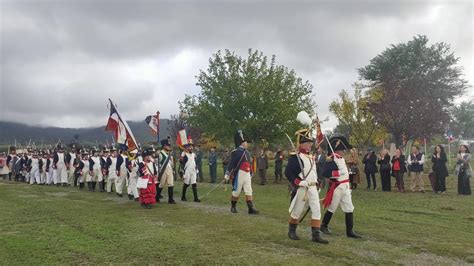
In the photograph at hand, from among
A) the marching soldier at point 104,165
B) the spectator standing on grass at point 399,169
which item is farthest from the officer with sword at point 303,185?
the marching soldier at point 104,165

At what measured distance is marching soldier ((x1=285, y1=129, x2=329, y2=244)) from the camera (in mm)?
8516

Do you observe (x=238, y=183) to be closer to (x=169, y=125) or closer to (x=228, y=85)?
(x=228, y=85)

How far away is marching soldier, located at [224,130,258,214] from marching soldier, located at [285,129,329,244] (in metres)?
3.30

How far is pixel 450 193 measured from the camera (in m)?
18.5

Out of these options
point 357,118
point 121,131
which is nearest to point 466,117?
point 357,118

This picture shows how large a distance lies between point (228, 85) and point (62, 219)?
17.1 metres

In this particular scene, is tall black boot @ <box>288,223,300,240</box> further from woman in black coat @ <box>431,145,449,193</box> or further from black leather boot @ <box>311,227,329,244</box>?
woman in black coat @ <box>431,145,449,193</box>

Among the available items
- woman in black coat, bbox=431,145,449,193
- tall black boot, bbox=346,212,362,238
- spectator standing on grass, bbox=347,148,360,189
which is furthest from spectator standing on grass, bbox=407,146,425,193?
tall black boot, bbox=346,212,362,238

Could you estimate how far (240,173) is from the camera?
40.4 feet

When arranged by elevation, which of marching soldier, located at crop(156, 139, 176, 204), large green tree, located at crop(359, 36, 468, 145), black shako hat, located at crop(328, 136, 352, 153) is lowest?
marching soldier, located at crop(156, 139, 176, 204)

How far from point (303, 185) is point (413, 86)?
2677 cm

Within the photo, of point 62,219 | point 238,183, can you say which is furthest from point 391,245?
point 62,219

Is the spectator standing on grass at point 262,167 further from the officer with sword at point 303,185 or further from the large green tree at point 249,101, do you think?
the officer with sword at point 303,185

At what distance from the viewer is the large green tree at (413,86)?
28.1 meters
